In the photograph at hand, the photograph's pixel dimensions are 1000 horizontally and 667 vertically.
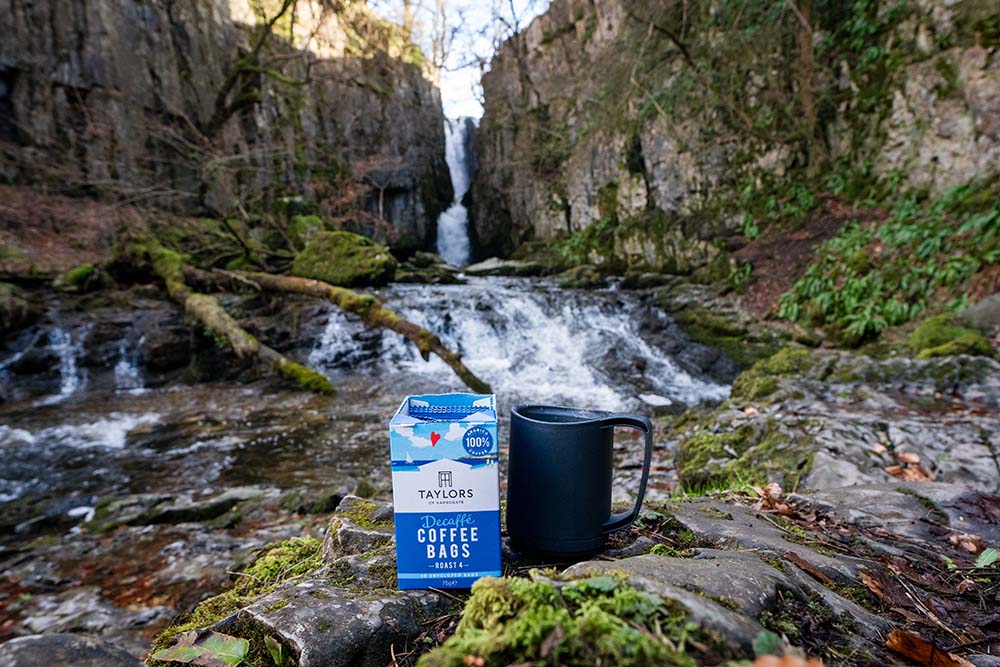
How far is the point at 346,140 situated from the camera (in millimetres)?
19422

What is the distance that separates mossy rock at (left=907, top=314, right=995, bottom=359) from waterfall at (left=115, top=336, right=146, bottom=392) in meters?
10.9

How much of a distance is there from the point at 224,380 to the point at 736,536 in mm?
8338

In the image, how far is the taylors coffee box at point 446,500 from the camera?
3.58ft

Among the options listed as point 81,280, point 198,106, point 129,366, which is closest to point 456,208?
point 198,106

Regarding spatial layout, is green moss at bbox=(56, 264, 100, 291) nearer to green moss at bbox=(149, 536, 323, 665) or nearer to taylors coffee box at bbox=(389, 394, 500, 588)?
green moss at bbox=(149, 536, 323, 665)

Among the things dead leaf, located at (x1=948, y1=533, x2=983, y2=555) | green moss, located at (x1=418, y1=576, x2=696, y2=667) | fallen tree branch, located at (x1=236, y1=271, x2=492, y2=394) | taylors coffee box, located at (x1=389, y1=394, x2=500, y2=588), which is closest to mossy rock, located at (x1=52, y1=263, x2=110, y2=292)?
fallen tree branch, located at (x1=236, y1=271, x2=492, y2=394)

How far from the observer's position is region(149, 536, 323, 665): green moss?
1230 millimetres

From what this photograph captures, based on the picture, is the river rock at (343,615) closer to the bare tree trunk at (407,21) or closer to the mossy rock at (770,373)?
the mossy rock at (770,373)

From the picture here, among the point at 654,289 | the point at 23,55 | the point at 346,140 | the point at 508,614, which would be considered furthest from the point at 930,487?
the point at 346,140

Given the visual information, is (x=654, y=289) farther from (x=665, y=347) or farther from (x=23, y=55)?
(x=23, y=55)

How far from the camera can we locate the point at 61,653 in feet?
2.98

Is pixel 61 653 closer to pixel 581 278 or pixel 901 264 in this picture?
pixel 901 264

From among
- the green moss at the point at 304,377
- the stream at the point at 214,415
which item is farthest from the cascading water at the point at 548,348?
the green moss at the point at 304,377

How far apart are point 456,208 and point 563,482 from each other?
24479 mm
